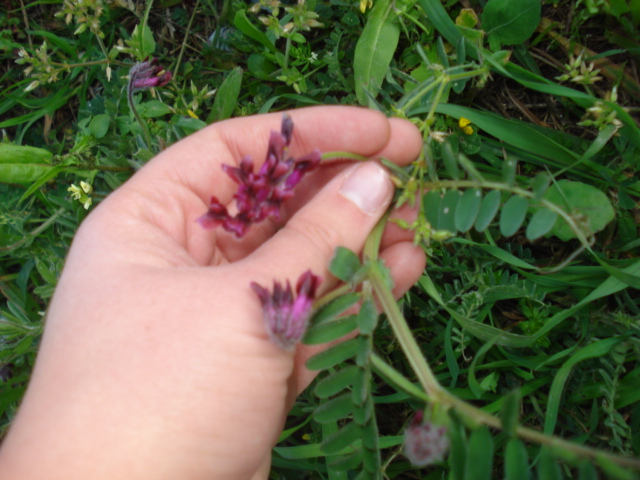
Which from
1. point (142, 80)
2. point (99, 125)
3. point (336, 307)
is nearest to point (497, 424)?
point (336, 307)

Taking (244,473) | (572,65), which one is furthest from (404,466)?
(572,65)

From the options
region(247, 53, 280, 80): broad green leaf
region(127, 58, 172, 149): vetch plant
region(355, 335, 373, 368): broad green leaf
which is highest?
region(127, 58, 172, 149): vetch plant

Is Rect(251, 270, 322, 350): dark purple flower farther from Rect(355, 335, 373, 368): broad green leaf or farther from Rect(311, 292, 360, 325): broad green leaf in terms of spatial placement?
Rect(355, 335, 373, 368): broad green leaf

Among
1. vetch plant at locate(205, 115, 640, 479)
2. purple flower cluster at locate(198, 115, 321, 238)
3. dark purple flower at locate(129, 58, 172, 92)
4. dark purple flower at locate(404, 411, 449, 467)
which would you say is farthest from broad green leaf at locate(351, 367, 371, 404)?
dark purple flower at locate(129, 58, 172, 92)

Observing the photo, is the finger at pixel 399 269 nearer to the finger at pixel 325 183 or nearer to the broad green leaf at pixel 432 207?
the finger at pixel 325 183

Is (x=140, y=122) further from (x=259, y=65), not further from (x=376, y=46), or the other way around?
(x=376, y=46)

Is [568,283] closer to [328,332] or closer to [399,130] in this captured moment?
[399,130]
